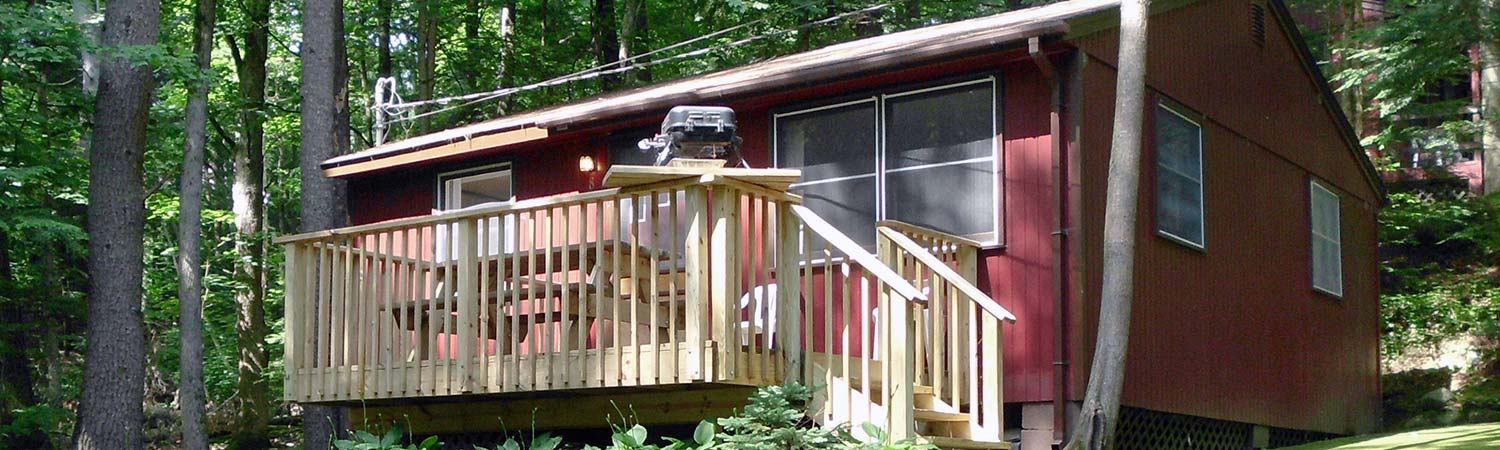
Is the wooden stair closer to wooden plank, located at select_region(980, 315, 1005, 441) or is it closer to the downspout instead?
wooden plank, located at select_region(980, 315, 1005, 441)

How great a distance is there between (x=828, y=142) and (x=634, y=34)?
12532 mm

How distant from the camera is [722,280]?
6797 millimetres

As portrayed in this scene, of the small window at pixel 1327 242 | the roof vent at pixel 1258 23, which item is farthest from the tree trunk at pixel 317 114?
the small window at pixel 1327 242

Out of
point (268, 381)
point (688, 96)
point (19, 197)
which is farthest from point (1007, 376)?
point (268, 381)

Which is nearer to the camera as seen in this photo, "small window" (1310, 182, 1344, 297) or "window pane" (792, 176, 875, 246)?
"window pane" (792, 176, 875, 246)

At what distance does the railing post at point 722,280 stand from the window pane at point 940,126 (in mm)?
2594

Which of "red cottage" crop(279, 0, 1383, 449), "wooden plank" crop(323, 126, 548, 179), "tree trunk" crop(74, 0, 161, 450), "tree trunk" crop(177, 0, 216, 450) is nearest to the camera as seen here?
"red cottage" crop(279, 0, 1383, 449)

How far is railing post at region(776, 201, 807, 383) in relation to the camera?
272 inches

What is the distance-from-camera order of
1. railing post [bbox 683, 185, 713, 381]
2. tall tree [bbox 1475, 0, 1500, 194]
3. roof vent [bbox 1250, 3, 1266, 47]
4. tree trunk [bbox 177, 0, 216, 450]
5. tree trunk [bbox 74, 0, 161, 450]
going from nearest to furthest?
railing post [bbox 683, 185, 713, 381] < roof vent [bbox 1250, 3, 1266, 47] < tree trunk [bbox 74, 0, 161, 450] < tree trunk [bbox 177, 0, 216, 450] < tall tree [bbox 1475, 0, 1500, 194]

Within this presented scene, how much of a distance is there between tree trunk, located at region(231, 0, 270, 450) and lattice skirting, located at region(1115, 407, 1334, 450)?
13.2 metres

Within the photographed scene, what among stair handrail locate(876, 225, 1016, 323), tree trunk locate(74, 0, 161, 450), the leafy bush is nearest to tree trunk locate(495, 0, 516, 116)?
tree trunk locate(74, 0, 161, 450)

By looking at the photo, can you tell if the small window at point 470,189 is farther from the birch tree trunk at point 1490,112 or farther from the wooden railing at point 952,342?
the birch tree trunk at point 1490,112

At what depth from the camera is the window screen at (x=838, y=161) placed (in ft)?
31.2

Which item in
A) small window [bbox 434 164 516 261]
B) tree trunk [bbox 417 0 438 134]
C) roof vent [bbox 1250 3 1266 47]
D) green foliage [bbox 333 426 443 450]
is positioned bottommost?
green foliage [bbox 333 426 443 450]
